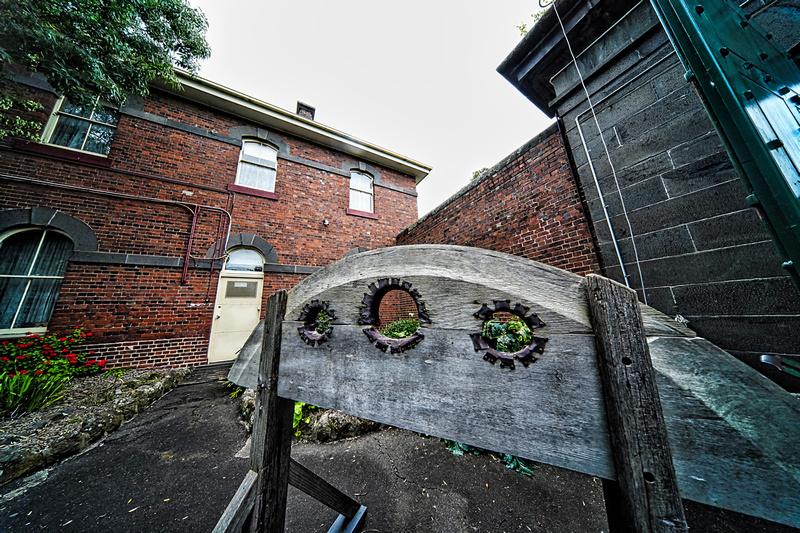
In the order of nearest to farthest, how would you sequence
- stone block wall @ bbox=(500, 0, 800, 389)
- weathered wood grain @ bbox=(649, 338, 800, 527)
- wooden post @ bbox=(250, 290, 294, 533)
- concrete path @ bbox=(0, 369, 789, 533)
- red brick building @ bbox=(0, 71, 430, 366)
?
weathered wood grain @ bbox=(649, 338, 800, 527)
wooden post @ bbox=(250, 290, 294, 533)
stone block wall @ bbox=(500, 0, 800, 389)
concrete path @ bbox=(0, 369, 789, 533)
red brick building @ bbox=(0, 71, 430, 366)

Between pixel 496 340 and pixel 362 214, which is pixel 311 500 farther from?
pixel 362 214

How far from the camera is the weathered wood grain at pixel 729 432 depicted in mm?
505

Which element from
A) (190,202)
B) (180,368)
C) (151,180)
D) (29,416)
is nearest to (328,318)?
(29,416)

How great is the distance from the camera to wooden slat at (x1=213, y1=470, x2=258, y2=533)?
1.06m

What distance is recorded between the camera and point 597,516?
209cm

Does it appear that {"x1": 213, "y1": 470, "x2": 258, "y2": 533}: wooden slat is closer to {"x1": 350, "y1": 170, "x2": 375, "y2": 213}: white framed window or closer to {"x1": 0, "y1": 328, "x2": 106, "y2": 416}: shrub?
{"x1": 0, "y1": 328, "x2": 106, "y2": 416}: shrub

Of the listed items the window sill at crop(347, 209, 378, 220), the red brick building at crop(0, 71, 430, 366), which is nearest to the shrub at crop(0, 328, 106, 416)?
the red brick building at crop(0, 71, 430, 366)

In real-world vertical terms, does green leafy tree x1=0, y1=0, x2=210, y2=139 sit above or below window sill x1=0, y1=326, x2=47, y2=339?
above

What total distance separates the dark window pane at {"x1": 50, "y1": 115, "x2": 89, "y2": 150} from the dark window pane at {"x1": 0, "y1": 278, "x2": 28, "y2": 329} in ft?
9.22

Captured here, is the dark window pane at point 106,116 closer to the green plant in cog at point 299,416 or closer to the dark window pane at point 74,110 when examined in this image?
the dark window pane at point 74,110

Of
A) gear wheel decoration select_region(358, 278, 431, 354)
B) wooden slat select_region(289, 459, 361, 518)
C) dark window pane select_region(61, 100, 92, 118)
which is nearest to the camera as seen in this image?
gear wheel decoration select_region(358, 278, 431, 354)

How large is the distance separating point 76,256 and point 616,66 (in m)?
8.68

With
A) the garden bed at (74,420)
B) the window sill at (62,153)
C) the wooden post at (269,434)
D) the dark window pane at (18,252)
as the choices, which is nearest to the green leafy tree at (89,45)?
the window sill at (62,153)

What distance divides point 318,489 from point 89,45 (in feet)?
25.0
